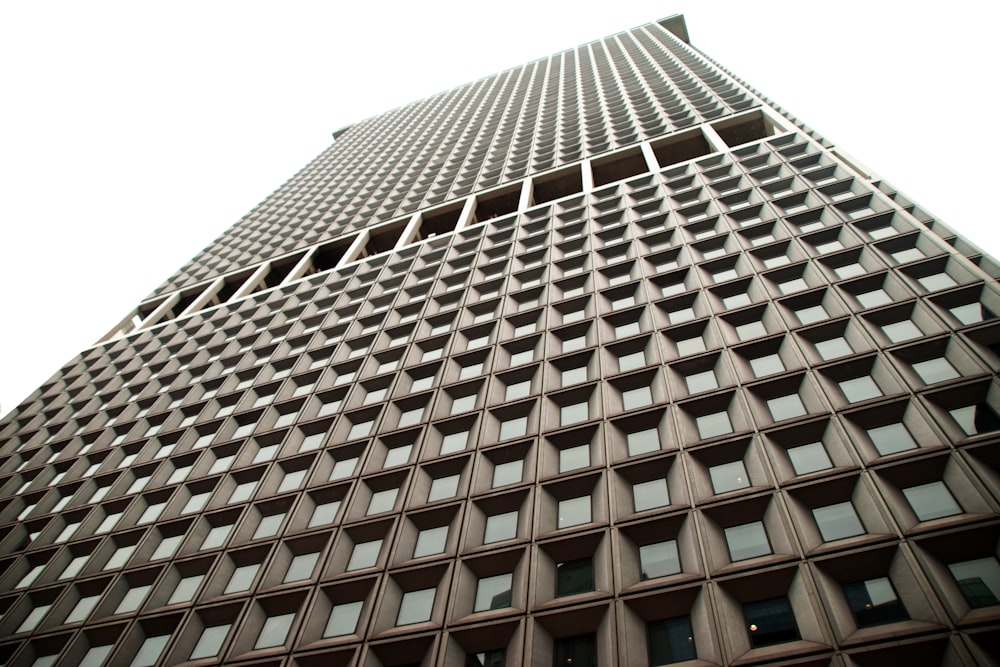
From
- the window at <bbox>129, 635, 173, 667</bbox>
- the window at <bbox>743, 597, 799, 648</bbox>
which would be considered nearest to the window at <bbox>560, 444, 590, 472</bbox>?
the window at <bbox>743, 597, 799, 648</bbox>

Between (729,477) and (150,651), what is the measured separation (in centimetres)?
Result: 1273

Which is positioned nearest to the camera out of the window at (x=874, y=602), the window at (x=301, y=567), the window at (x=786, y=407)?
the window at (x=874, y=602)

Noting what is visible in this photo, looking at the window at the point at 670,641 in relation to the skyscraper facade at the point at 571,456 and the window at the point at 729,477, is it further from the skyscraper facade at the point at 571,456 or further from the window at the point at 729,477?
the window at the point at 729,477

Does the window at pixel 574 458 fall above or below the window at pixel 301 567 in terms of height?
above

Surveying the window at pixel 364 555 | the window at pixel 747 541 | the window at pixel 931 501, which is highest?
the window at pixel 931 501

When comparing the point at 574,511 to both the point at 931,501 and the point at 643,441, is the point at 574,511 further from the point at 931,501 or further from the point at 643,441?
the point at 931,501

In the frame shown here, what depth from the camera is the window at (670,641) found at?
35.0ft

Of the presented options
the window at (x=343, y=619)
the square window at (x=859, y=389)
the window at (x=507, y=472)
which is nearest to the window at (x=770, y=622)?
the square window at (x=859, y=389)

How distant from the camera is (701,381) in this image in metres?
16.3

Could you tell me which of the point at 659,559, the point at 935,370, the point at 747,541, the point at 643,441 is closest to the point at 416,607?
the point at 659,559

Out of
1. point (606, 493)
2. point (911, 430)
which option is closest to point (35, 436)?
point (606, 493)

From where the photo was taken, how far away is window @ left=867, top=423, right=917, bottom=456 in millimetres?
12625

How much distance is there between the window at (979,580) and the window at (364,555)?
Result: 10.5 m

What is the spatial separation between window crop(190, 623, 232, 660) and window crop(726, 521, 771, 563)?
33.6ft
